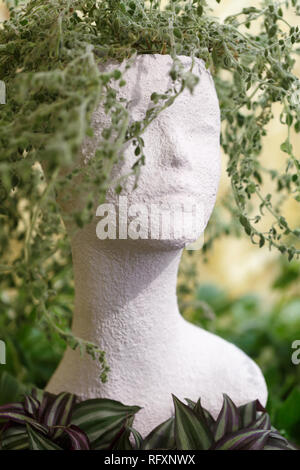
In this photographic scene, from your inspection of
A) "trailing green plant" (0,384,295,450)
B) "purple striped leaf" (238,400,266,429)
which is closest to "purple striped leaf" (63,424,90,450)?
"trailing green plant" (0,384,295,450)

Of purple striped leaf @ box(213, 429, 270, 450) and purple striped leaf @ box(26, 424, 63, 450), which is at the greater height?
purple striped leaf @ box(213, 429, 270, 450)

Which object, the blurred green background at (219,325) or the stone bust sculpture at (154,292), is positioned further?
the blurred green background at (219,325)

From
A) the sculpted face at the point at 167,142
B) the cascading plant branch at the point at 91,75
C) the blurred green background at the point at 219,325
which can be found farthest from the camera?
the blurred green background at the point at 219,325

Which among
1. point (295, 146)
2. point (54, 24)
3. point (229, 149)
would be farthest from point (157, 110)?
point (295, 146)

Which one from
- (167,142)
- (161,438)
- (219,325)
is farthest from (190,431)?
(219,325)

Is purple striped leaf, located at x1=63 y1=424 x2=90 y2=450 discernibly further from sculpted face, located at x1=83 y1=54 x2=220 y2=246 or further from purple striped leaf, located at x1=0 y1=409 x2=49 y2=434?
sculpted face, located at x1=83 y1=54 x2=220 y2=246

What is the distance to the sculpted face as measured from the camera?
66 centimetres

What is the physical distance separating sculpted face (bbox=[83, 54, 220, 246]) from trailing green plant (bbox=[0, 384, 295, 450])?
273mm

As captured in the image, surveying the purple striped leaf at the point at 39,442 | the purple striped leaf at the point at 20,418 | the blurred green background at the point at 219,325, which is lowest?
the blurred green background at the point at 219,325

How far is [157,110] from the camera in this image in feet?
2.11

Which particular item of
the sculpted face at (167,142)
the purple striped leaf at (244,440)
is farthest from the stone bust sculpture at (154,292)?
the purple striped leaf at (244,440)

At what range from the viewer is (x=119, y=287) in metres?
0.76

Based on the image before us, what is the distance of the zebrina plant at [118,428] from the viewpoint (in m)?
0.70

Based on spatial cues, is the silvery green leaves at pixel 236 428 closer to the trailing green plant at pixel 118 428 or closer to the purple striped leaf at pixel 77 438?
the trailing green plant at pixel 118 428
